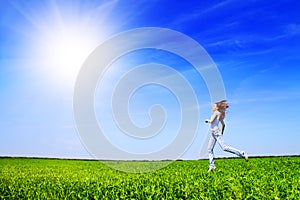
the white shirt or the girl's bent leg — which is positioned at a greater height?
the white shirt

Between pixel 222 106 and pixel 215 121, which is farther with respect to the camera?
pixel 222 106

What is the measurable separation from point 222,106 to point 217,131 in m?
1.07

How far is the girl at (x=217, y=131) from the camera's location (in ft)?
55.3

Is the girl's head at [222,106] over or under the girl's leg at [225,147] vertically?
over

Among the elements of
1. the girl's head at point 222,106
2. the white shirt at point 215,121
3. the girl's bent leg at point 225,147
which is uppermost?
the girl's head at point 222,106

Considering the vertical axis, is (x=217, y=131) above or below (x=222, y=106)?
below

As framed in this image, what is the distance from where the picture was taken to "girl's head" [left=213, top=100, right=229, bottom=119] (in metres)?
16.9

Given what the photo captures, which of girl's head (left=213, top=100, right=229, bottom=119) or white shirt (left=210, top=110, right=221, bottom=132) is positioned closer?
white shirt (left=210, top=110, right=221, bottom=132)

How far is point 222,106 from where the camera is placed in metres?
17.1

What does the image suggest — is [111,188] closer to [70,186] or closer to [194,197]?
[70,186]

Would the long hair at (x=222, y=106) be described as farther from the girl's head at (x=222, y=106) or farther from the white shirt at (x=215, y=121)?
the white shirt at (x=215, y=121)

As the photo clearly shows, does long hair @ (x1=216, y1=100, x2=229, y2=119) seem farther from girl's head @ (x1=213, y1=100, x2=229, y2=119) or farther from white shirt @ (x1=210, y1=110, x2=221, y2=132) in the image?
white shirt @ (x1=210, y1=110, x2=221, y2=132)

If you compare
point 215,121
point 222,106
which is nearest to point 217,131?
point 215,121

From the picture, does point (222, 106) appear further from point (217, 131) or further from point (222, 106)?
point (217, 131)
